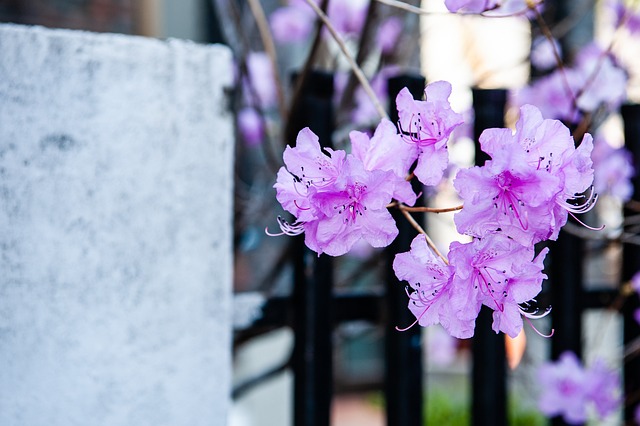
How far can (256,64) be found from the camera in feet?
8.29

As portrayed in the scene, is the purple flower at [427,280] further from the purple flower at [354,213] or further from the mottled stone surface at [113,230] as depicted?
the mottled stone surface at [113,230]

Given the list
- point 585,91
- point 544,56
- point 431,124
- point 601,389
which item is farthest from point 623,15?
point 431,124

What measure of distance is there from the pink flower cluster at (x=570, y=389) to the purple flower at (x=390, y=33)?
3.92 ft

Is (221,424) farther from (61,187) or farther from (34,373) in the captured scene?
(61,187)

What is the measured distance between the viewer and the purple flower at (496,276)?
2.39 ft

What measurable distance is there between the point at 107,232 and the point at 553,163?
69 centimetres

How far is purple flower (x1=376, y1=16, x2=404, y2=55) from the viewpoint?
93.4 inches

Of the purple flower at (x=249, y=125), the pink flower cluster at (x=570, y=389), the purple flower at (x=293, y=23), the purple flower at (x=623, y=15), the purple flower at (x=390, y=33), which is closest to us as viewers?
the pink flower cluster at (x=570, y=389)

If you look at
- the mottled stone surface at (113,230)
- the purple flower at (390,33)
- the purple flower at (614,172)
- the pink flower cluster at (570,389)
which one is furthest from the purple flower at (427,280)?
the purple flower at (390,33)

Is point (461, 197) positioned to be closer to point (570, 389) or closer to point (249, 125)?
point (570, 389)

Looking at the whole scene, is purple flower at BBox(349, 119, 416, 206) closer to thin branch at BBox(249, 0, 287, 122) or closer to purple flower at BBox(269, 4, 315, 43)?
thin branch at BBox(249, 0, 287, 122)

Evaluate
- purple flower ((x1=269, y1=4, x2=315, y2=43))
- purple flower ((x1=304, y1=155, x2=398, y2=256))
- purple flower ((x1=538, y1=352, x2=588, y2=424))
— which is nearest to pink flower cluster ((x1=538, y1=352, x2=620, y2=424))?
purple flower ((x1=538, y1=352, x2=588, y2=424))

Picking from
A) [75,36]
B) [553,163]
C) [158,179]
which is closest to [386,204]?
[553,163]

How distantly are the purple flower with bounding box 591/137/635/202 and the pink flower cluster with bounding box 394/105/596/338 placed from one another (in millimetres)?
1108
